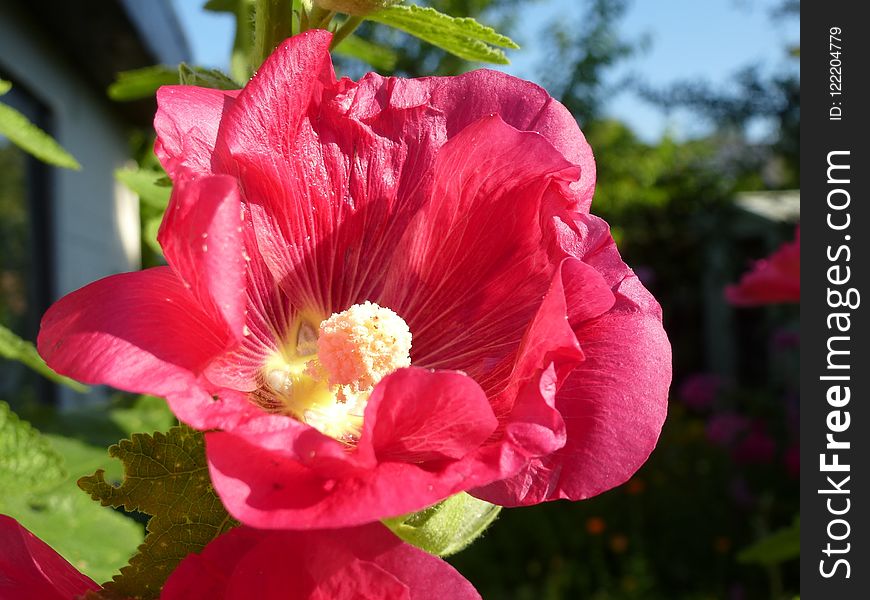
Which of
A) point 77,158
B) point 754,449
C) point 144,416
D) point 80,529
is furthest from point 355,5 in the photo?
point 77,158

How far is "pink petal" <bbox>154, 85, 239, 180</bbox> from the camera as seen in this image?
546 millimetres

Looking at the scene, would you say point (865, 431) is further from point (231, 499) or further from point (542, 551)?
point (542, 551)

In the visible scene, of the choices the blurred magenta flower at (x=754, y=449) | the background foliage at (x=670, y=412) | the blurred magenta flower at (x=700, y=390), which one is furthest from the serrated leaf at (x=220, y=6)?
the blurred magenta flower at (x=700, y=390)

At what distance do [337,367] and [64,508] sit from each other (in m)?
0.60

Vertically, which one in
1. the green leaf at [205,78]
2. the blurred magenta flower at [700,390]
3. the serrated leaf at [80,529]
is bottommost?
the blurred magenta flower at [700,390]

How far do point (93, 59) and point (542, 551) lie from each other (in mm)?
3516

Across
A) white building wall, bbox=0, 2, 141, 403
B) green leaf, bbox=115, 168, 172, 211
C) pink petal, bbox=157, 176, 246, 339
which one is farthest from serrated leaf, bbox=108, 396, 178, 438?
white building wall, bbox=0, 2, 141, 403

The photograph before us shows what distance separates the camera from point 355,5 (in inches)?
25.3

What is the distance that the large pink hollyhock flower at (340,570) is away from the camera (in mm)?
486

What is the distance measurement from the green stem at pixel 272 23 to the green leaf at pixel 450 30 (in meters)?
0.06

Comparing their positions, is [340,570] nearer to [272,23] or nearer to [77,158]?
[272,23]

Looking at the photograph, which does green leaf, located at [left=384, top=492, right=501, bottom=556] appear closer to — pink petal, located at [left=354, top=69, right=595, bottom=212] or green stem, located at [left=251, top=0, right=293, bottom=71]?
pink petal, located at [left=354, top=69, right=595, bottom=212]

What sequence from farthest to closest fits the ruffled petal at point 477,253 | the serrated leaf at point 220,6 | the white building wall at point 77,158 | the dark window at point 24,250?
the dark window at point 24,250 < the white building wall at point 77,158 < the serrated leaf at point 220,6 < the ruffled petal at point 477,253

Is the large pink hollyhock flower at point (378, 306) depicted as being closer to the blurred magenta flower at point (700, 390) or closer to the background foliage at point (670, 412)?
the background foliage at point (670, 412)
